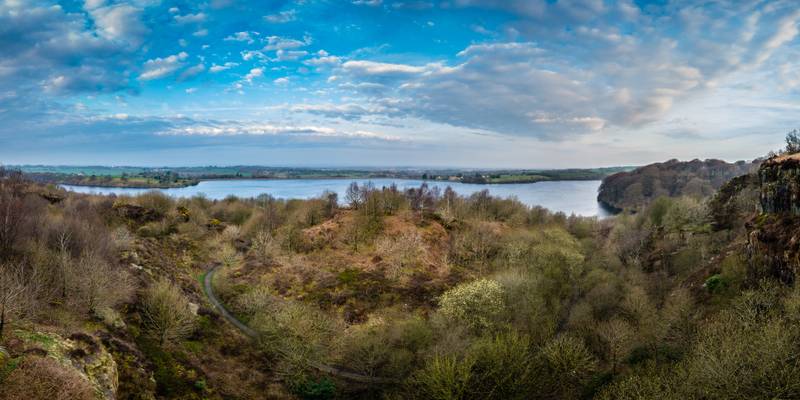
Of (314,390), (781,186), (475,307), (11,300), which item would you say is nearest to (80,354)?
(11,300)

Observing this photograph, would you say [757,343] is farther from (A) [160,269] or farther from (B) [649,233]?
(A) [160,269]

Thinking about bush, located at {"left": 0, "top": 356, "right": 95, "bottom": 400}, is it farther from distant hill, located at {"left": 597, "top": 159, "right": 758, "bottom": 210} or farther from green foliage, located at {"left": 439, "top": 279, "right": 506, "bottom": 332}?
distant hill, located at {"left": 597, "top": 159, "right": 758, "bottom": 210}

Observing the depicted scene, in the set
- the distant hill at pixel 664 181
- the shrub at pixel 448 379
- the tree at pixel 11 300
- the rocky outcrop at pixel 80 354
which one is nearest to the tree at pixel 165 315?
the rocky outcrop at pixel 80 354

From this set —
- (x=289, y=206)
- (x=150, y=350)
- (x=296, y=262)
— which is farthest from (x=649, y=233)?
(x=289, y=206)

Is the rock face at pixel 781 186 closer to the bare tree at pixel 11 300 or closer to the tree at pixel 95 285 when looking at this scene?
the bare tree at pixel 11 300

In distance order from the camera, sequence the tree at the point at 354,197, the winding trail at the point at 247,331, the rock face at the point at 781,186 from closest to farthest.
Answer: the winding trail at the point at 247,331 → the rock face at the point at 781,186 → the tree at the point at 354,197

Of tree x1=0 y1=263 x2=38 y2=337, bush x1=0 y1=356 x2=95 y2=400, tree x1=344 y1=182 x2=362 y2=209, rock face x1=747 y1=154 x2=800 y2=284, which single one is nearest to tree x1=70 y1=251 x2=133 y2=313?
tree x1=0 y1=263 x2=38 y2=337

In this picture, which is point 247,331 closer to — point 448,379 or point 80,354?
point 80,354

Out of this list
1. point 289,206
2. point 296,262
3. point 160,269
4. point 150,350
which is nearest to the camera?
point 150,350
